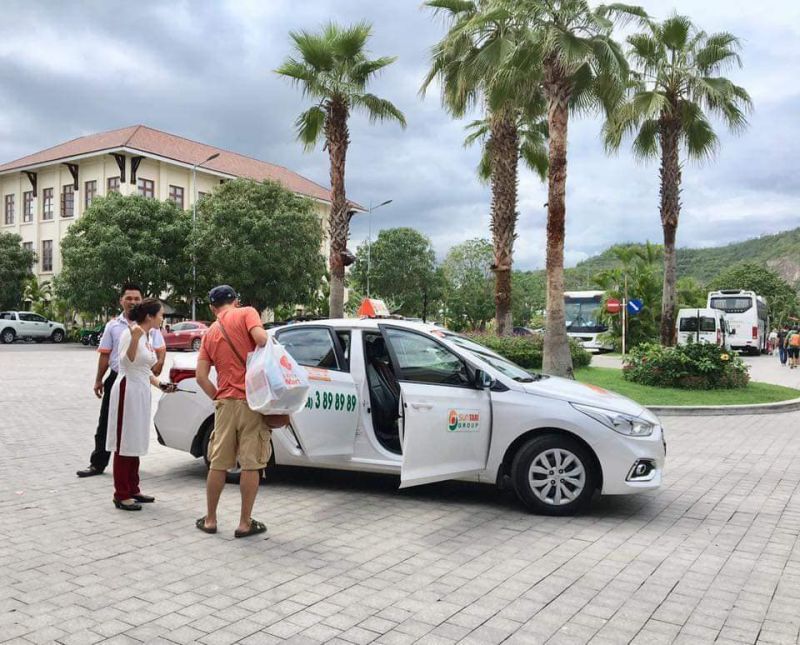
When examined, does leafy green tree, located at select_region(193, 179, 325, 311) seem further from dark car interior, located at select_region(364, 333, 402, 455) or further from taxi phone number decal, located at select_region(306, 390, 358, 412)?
taxi phone number decal, located at select_region(306, 390, 358, 412)

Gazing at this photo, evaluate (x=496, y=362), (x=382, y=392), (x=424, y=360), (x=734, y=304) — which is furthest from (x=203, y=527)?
(x=734, y=304)

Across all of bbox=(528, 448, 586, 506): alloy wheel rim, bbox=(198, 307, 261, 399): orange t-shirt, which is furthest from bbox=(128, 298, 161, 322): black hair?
bbox=(528, 448, 586, 506): alloy wheel rim

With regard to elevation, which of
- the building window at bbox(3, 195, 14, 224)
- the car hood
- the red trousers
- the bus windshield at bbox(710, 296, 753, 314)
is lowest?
the red trousers

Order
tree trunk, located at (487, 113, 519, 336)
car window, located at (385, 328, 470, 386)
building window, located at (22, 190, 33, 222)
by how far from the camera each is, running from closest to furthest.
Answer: car window, located at (385, 328, 470, 386) < tree trunk, located at (487, 113, 519, 336) < building window, located at (22, 190, 33, 222)

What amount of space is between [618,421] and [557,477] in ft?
2.17

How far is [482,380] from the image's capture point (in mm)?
5832

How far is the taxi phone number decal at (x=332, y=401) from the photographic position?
6.09m

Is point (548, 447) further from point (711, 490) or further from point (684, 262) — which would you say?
point (684, 262)

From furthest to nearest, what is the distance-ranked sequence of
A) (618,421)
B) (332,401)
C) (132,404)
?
(332,401), (132,404), (618,421)

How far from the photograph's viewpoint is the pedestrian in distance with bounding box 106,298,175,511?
18.6ft

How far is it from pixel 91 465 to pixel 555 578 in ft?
16.2

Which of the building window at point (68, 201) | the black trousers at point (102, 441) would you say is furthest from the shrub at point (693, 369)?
the building window at point (68, 201)

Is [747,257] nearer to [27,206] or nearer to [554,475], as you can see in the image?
[27,206]

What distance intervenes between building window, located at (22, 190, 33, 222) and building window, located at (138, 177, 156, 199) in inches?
422
